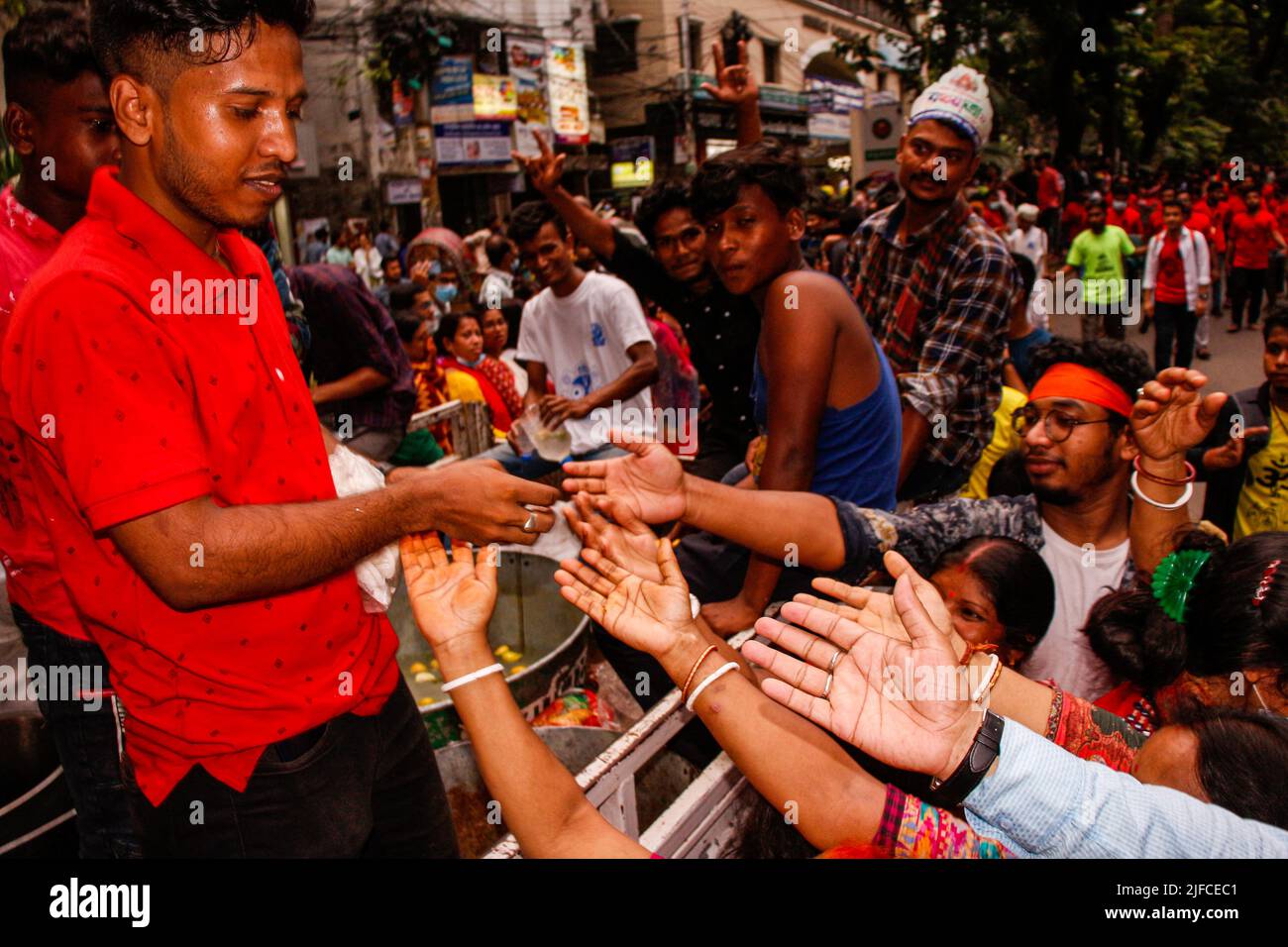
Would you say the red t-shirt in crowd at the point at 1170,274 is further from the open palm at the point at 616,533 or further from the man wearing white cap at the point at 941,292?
the open palm at the point at 616,533

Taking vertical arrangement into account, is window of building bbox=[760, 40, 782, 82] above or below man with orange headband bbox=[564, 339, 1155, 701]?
above

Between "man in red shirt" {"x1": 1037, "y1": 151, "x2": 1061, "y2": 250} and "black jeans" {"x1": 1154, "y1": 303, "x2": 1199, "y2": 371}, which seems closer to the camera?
"black jeans" {"x1": 1154, "y1": 303, "x2": 1199, "y2": 371}

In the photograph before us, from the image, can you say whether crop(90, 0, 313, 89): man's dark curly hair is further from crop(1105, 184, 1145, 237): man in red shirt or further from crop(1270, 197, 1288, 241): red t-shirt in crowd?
crop(1270, 197, 1288, 241): red t-shirt in crowd

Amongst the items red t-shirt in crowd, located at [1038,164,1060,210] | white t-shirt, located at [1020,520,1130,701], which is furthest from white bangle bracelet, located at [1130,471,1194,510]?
red t-shirt in crowd, located at [1038,164,1060,210]

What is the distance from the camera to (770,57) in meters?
33.6

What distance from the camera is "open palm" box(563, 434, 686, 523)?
2109 mm

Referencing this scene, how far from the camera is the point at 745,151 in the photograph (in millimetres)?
2777

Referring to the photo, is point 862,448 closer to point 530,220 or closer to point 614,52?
point 530,220

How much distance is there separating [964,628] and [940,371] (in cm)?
113

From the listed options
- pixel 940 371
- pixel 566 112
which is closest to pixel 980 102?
pixel 940 371

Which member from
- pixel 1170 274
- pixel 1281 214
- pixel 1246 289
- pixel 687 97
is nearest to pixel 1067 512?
pixel 1170 274

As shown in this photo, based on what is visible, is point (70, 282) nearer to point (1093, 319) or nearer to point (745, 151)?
point (745, 151)

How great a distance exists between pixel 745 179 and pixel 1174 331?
916 centimetres

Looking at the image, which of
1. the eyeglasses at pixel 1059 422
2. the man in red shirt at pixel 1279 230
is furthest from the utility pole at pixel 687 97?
the eyeglasses at pixel 1059 422
